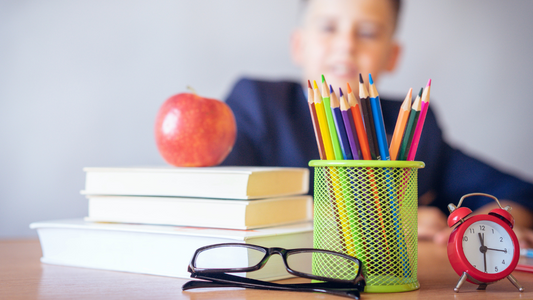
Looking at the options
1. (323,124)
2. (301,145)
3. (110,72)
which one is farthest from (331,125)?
(110,72)

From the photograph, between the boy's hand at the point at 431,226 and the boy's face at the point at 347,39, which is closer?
the boy's hand at the point at 431,226

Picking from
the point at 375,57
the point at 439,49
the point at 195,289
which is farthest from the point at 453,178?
the point at 195,289

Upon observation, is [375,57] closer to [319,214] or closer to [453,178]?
[453,178]

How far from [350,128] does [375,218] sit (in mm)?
77

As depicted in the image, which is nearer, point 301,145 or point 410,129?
point 410,129

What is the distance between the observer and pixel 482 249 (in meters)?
0.37

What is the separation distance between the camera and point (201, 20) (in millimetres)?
1227

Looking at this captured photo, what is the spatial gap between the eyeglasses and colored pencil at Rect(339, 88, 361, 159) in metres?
0.09

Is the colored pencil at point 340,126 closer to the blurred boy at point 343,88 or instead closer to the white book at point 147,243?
the white book at point 147,243

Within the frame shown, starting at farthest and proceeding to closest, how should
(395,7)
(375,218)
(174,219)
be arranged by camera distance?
1. (395,7)
2. (174,219)
3. (375,218)

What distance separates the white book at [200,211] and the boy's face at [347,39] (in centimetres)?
66

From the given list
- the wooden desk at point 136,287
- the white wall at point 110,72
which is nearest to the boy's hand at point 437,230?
the wooden desk at point 136,287

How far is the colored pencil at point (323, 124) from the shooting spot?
1.16 ft

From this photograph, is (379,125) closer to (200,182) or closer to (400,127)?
(400,127)
